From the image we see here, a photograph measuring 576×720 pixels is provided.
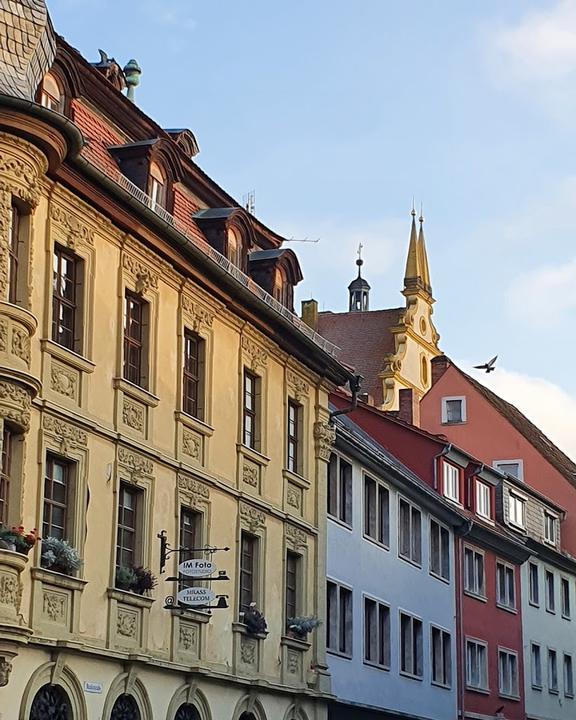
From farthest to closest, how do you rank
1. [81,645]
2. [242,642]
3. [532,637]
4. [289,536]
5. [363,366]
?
1. [363,366]
2. [532,637]
3. [289,536]
4. [242,642]
5. [81,645]

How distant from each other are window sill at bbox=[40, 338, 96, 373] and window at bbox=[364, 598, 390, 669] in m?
16.0

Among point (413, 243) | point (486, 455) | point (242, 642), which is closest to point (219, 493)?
point (242, 642)

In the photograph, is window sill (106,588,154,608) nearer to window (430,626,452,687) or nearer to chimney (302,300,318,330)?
window (430,626,452,687)

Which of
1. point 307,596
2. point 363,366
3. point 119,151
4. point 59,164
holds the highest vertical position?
point 363,366

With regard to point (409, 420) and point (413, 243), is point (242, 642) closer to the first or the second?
point (409, 420)

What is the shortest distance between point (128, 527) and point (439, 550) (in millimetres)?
20903

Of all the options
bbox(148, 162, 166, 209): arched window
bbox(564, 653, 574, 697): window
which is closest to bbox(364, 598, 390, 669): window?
bbox(148, 162, 166, 209): arched window

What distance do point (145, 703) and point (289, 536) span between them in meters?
8.15

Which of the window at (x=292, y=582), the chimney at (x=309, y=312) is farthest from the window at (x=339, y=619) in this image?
the chimney at (x=309, y=312)

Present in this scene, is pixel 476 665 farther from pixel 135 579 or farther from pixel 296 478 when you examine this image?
pixel 135 579

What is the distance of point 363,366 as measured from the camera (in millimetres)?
96188

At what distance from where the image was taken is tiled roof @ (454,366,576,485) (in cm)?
6394

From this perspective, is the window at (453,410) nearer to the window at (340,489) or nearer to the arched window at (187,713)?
the window at (340,489)

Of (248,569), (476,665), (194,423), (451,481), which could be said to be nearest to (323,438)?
(248,569)
